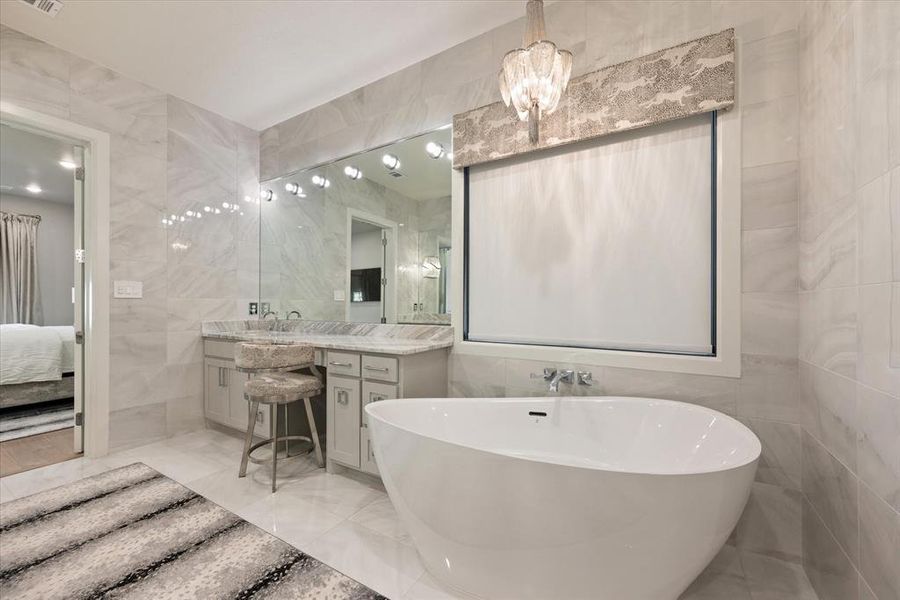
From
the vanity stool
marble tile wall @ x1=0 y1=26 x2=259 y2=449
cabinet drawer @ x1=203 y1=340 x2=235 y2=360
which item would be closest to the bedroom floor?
marble tile wall @ x1=0 y1=26 x2=259 y2=449

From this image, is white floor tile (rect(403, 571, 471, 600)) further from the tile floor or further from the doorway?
the doorway

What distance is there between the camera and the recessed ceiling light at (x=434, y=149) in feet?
7.94

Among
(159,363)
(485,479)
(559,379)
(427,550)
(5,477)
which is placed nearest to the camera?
(485,479)

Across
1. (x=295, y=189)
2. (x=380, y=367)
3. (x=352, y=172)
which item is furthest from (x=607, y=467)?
(x=295, y=189)

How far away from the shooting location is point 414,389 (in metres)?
2.07

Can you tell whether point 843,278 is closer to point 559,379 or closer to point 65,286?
point 559,379

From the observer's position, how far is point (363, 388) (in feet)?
6.94

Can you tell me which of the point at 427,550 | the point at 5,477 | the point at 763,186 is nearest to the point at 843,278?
the point at 763,186

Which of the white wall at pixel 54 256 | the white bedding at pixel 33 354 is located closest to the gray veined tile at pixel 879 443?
the white bedding at pixel 33 354

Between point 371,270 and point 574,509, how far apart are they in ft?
6.95

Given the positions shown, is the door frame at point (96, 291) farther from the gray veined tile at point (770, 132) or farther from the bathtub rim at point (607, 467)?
the gray veined tile at point (770, 132)

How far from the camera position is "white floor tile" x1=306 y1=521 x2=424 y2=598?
1.39 metres

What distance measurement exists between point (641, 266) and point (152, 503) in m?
2.76

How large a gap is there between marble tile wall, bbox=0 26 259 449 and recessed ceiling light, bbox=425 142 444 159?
6.41 feet
